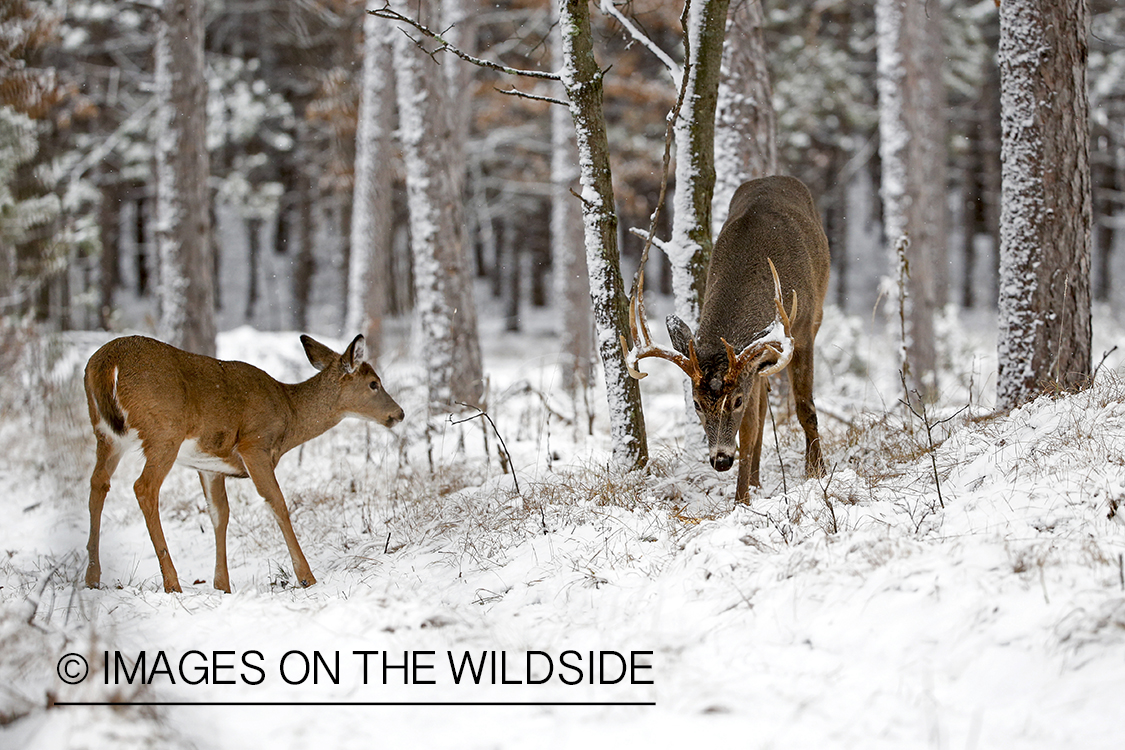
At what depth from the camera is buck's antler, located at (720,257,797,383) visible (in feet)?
15.2

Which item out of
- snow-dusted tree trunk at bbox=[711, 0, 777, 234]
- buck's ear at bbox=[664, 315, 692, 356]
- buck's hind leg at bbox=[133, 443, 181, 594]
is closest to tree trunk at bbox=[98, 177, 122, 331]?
snow-dusted tree trunk at bbox=[711, 0, 777, 234]

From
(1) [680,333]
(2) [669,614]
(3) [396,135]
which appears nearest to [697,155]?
(1) [680,333]

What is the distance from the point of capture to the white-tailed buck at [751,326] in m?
4.75

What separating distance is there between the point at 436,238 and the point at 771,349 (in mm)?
4953

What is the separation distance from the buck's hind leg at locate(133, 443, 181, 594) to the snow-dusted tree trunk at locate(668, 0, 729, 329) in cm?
326

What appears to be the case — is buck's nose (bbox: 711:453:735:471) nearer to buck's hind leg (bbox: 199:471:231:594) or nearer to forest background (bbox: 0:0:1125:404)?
buck's hind leg (bbox: 199:471:231:594)

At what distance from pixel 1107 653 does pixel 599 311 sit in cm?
357

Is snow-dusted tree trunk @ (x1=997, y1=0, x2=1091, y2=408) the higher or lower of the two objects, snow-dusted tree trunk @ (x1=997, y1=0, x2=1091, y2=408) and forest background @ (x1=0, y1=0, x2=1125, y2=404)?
the lower

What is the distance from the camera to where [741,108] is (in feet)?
25.2

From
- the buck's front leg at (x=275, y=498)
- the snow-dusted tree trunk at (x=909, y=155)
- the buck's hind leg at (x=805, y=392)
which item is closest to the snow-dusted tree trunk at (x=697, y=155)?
the buck's hind leg at (x=805, y=392)

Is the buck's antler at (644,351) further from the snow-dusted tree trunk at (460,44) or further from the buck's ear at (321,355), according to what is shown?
the snow-dusted tree trunk at (460,44)

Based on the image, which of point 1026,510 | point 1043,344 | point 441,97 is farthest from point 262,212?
point 1026,510

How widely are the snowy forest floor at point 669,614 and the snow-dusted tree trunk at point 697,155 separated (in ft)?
4.04

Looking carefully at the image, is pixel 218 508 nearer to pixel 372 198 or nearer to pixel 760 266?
pixel 760 266
